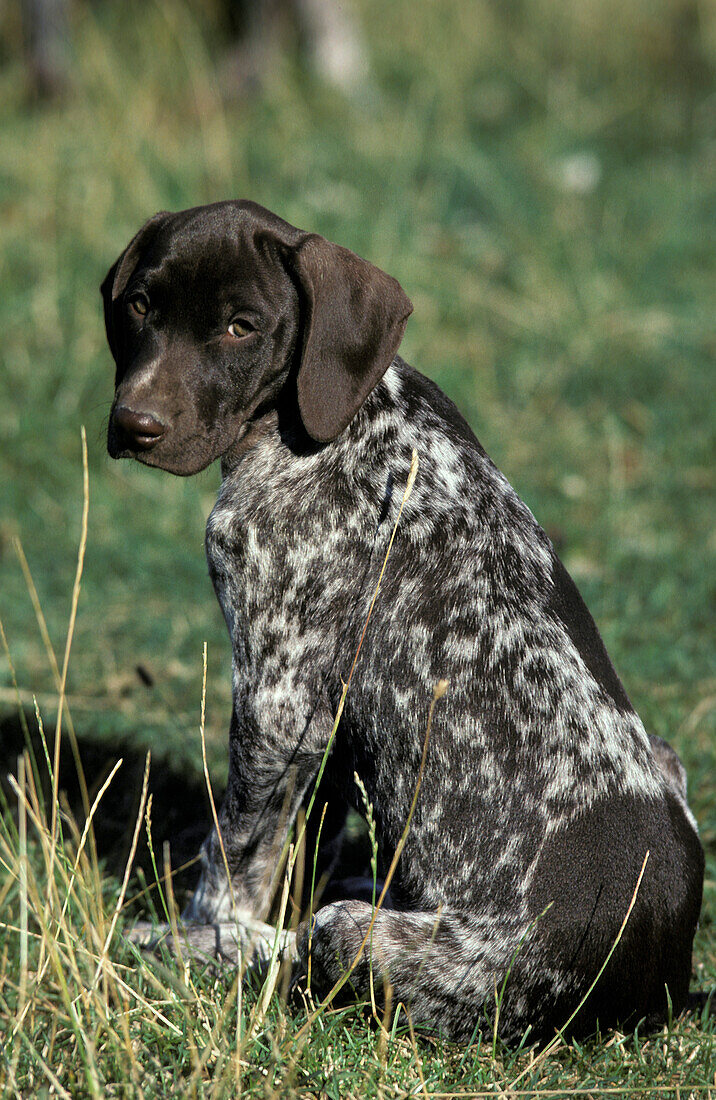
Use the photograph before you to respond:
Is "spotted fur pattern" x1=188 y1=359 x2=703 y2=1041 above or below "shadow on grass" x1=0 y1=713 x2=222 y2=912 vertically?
above

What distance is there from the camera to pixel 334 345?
9.93ft

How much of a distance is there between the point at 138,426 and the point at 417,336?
4825mm

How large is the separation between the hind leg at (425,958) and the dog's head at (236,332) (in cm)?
128

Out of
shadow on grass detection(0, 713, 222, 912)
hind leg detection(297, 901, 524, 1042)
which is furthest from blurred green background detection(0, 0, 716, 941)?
hind leg detection(297, 901, 524, 1042)

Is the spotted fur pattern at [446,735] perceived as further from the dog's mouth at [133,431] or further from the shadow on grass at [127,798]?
the shadow on grass at [127,798]

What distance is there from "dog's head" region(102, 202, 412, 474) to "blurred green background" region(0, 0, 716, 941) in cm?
182

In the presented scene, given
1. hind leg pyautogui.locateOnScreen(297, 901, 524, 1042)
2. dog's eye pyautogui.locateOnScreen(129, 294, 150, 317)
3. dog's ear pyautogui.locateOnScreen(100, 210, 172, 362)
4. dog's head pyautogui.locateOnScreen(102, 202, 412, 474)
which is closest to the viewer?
hind leg pyautogui.locateOnScreen(297, 901, 524, 1042)

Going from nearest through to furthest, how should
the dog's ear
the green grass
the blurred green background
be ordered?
1. the green grass
2. the dog's ear
3. the blurred green background

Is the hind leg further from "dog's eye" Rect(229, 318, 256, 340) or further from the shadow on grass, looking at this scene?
"dog's eye" Rect(229, 318, 256, 340)

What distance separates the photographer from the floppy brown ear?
302cm

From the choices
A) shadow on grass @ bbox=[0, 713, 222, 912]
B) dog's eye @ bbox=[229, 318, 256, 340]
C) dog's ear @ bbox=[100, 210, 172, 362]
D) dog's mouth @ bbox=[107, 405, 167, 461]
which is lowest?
shadow on grass @ bbox=[0, 713, 222, 912]

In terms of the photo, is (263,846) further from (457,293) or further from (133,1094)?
(457,293)

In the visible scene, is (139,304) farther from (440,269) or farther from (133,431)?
(440,269)

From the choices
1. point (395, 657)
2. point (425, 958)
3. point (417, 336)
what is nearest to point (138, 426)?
point (395, 657)
